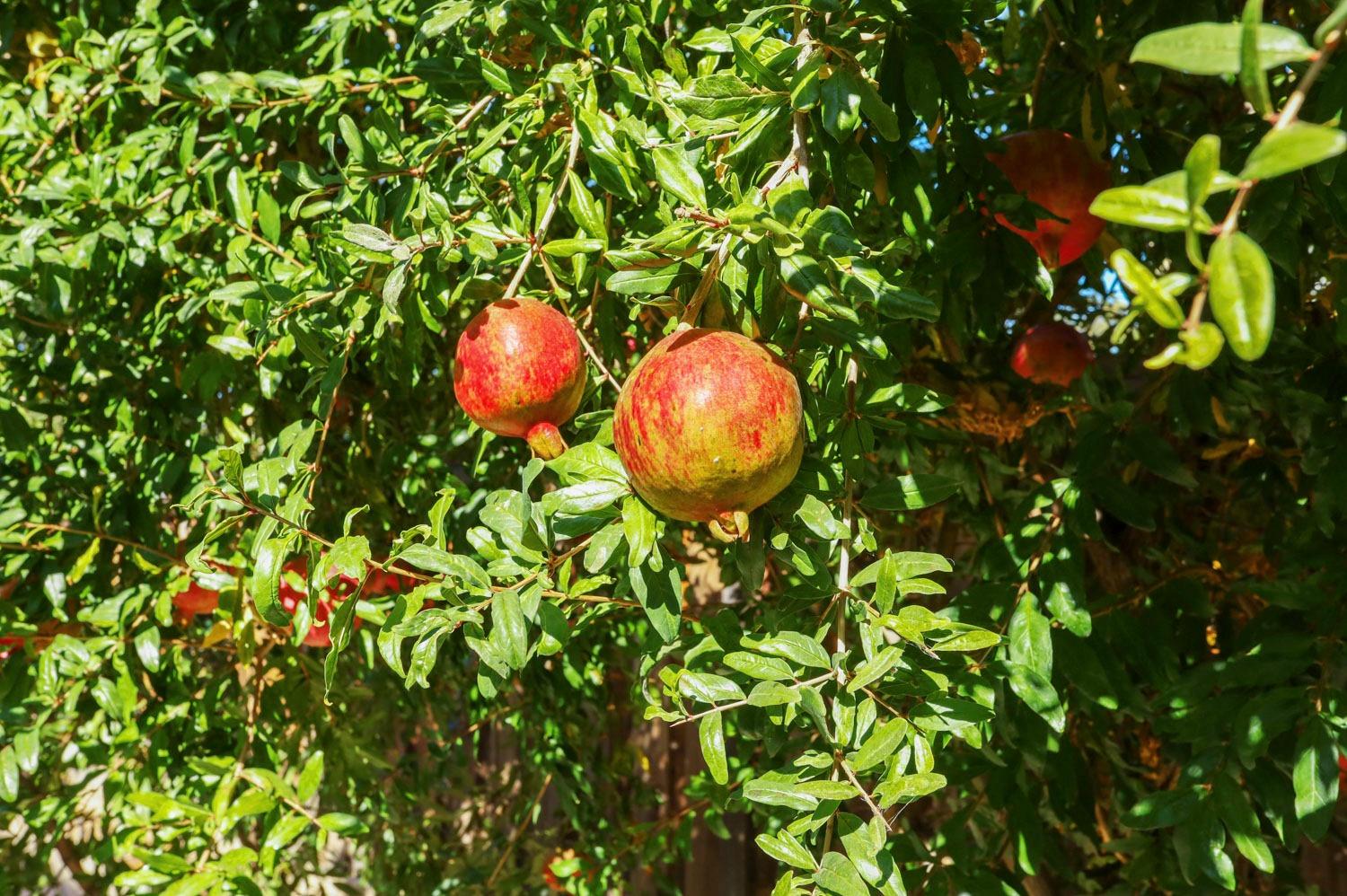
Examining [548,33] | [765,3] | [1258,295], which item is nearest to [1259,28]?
[1258,295]

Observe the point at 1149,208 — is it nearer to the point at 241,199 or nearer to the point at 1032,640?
the point at 1032,640

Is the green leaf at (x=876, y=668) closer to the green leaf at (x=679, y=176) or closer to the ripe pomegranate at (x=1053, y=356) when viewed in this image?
the green leaf at (x=679, y=176)

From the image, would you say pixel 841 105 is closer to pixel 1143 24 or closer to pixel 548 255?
pixel 548 255

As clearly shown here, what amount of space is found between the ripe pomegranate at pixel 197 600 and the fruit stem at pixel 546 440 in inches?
30.7

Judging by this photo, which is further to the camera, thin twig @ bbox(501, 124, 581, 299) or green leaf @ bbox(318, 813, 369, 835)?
green leaf @ bbox(318, 813, 369, 835)

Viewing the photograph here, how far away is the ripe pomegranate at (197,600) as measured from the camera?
5.31ft

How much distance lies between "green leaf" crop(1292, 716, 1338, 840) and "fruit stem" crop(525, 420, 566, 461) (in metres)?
0.76

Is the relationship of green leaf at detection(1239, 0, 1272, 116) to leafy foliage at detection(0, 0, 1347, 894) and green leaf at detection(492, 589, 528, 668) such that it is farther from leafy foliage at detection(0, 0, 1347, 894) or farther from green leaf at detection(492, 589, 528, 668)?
green leaf at detection(492, 589, 528, 668)

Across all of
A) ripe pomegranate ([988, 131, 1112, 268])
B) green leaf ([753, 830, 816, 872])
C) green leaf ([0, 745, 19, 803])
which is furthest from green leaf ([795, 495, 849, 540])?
green leaf ([0, 745, 19, 803])

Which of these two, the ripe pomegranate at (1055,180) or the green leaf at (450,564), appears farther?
the ripe pomegranate at (1055,180)

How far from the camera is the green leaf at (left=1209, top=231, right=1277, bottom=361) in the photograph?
1.45ft

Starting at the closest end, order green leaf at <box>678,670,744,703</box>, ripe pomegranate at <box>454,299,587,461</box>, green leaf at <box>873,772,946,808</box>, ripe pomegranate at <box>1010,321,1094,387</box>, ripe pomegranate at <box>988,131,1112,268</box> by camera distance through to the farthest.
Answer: green leaf at <box>873,772,946,808</box>, green leaf at <box>678,670,744,703</box>, ripe pomegranate at <box>454,299,587,461</box>, ripe pomegranate at <box>988,131,1112,268</box>, ripe pomegranate at <box>1010,321,1094,387</box>

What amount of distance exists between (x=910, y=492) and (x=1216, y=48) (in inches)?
23.7

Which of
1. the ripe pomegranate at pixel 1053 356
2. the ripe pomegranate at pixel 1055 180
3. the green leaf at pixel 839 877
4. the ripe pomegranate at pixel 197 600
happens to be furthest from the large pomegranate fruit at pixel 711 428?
the ripe pomegranate at pixel 197 600
